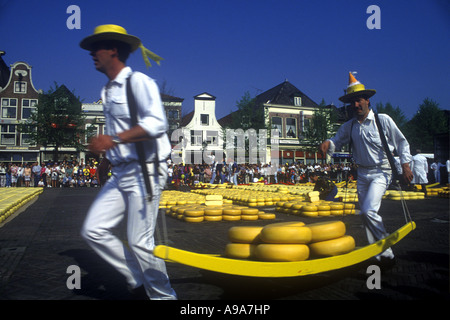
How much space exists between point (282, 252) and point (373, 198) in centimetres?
173

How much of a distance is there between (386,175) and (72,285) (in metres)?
3.83

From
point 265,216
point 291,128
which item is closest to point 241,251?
point 265,216

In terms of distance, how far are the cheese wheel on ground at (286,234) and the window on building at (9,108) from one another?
47335 mm

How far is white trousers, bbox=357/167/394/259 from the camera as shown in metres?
4.18

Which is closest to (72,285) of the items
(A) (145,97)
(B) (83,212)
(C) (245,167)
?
(A) (145,97)

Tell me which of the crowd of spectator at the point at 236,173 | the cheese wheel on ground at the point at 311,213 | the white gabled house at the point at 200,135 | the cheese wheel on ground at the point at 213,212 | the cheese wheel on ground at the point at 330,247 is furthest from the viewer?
the white gabled house at the point at 200,135

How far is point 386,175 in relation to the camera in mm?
4375

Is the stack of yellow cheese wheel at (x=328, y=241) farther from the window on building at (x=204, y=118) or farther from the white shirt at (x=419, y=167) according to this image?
the window on building at (x=204, y=118)

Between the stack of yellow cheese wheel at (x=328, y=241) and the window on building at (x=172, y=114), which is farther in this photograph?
the window on building at (x=172, y=114)

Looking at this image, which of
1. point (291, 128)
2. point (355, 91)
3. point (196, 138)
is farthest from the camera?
point (291, 128)

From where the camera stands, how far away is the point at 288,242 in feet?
10.8

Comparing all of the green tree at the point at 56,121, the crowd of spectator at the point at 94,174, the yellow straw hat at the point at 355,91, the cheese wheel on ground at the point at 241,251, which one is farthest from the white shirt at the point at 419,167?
the green tree at the point at 56,121

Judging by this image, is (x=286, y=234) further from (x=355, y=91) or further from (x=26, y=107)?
(x=26, y=107)

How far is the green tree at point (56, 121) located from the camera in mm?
31375
